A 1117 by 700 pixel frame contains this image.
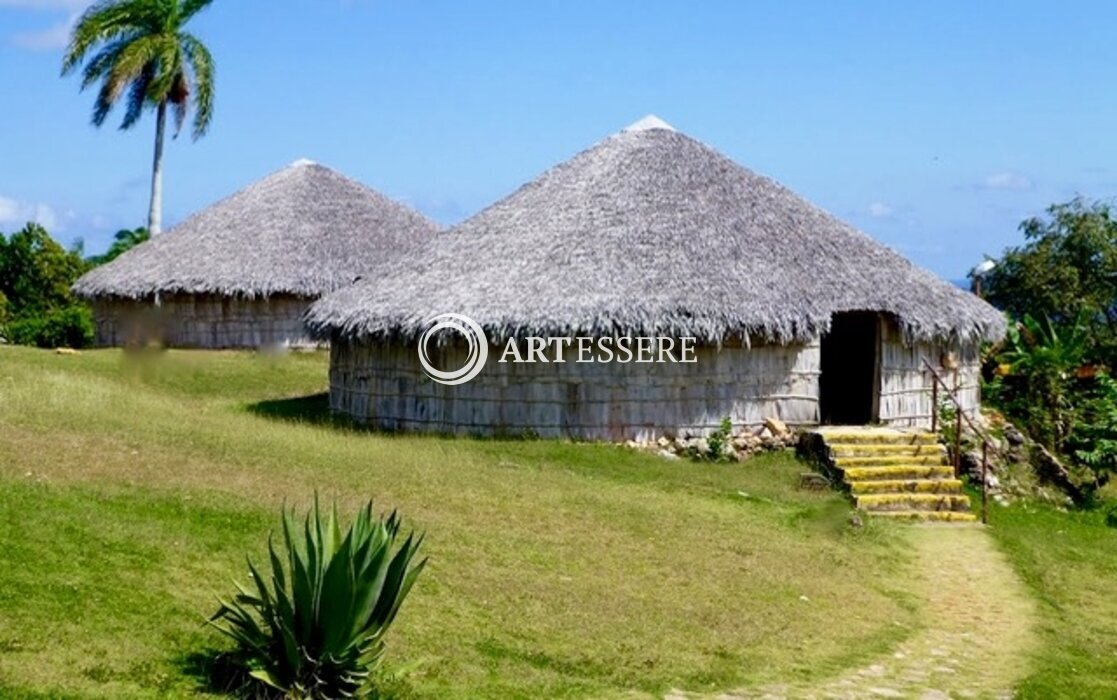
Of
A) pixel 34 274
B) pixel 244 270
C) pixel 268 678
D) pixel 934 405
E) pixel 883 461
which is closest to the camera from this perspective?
pixel 268 678

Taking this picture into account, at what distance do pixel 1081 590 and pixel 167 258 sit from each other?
2517cm

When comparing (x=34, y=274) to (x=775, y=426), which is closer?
(x=775, y=426)

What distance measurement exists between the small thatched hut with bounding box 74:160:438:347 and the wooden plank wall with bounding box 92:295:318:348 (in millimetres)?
24

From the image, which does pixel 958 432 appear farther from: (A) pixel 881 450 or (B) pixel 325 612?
(B) pixel 325 612

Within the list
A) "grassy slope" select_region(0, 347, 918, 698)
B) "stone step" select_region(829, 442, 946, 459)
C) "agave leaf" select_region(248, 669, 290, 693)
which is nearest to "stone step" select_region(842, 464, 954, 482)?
"stone step" select_region(829, 442, 946, 459)

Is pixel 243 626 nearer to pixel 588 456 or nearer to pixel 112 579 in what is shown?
pixel 112 579

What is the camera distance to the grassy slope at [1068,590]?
35.3 feet

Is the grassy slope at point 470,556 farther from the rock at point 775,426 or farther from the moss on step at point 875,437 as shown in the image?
the moss on step at point 875,437

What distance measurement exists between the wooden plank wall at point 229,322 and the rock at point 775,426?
15.7 meters

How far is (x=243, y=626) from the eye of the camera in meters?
8.81

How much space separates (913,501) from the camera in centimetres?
1781

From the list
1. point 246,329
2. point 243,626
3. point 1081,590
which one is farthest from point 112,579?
point 246,329

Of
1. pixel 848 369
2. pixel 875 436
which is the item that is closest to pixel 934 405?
pixel 875 436

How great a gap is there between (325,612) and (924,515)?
1082 cm
